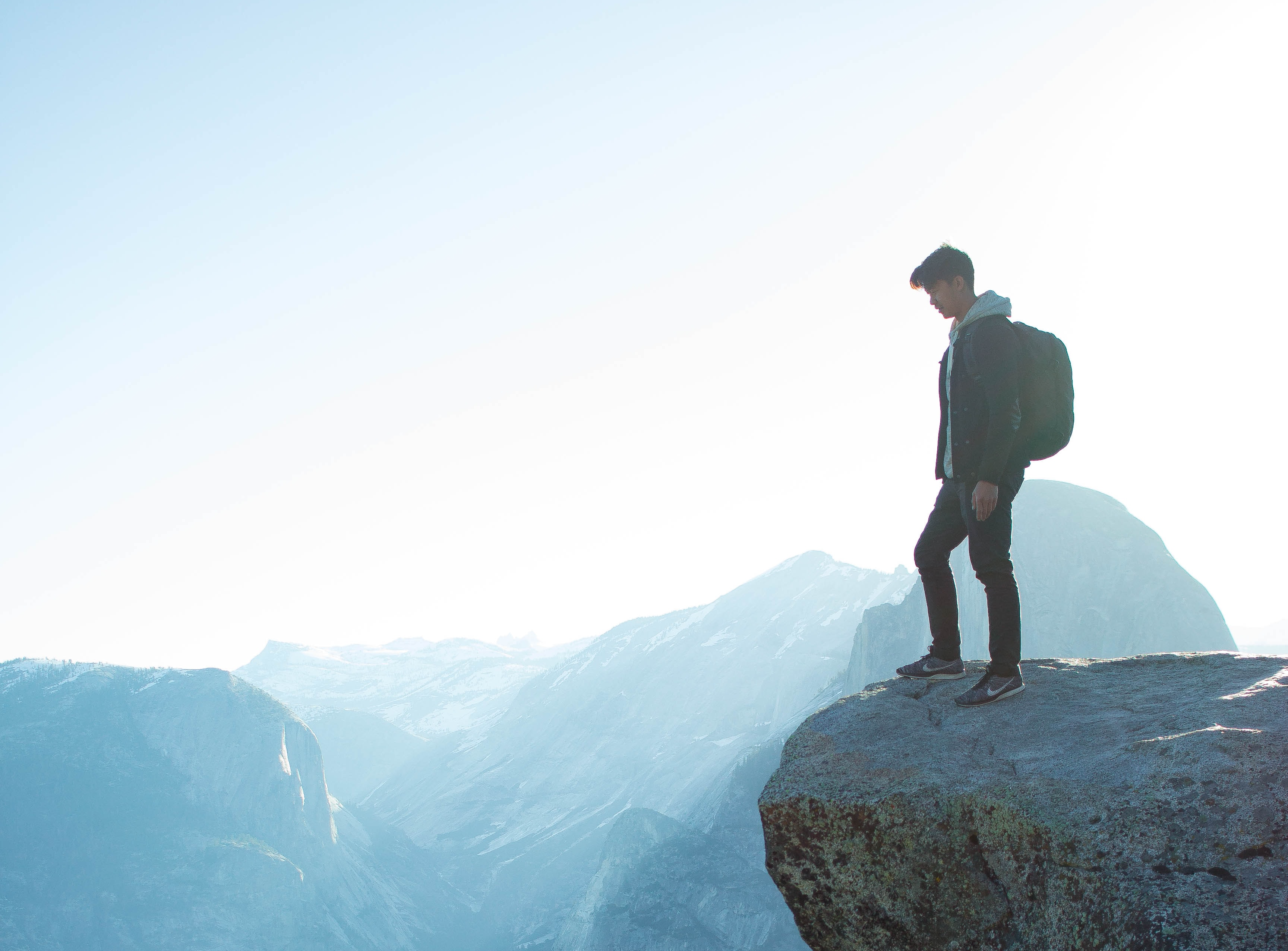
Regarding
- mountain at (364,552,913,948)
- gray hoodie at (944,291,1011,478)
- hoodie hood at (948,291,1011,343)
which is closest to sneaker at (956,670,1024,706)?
gray hoodie at (944,291,1011,478)

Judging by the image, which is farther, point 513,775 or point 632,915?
point 513,775

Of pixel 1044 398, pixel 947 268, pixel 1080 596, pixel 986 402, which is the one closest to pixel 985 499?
pixel 986 402

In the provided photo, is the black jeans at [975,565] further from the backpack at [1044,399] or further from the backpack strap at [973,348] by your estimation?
the backpack strap at [973,348]

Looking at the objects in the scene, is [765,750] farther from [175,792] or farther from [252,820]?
[175,792]

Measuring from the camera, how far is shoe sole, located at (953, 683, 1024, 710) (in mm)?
4883

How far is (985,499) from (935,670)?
1619 mm

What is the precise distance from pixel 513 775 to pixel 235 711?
8274cm

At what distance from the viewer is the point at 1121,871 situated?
2967 mm

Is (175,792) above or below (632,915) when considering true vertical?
above

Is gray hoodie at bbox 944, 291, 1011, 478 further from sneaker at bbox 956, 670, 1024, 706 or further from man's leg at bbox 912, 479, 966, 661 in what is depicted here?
sneaker at bbox 956, 670, 1024, 706

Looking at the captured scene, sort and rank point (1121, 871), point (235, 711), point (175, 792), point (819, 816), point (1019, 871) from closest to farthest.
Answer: point (1121, 871) → point (1019, 871) → point (819, 816) → point (175, 792) → point (235, 711)

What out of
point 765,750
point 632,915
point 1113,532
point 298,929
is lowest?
point 298,929

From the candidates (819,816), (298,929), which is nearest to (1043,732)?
(819,816)

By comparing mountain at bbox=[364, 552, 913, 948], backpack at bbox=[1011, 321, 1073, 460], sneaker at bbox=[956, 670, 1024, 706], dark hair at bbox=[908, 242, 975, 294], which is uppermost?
dark hair at bbox=[908, 242, 975, 294]
